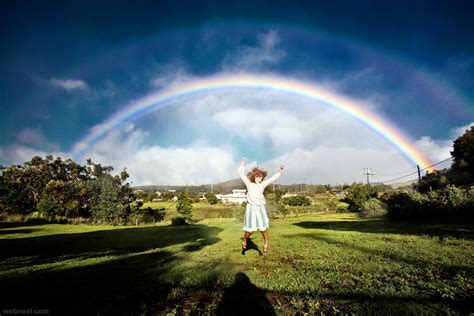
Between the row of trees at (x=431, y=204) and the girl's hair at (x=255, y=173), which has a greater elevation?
the girl's hair at (x=255, y=173)

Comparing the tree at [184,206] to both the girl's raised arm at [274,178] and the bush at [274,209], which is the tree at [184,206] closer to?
the bush at [274,209]

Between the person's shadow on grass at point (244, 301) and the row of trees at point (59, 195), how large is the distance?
52702mm

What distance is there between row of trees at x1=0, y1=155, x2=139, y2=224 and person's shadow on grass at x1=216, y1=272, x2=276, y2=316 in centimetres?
5270

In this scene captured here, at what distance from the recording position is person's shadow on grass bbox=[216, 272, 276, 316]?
3.81m

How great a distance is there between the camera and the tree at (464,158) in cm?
4428

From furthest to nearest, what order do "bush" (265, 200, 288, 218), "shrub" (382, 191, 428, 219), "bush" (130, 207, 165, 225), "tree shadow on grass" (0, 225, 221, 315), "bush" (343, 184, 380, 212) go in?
"bush" (343, 184, 380, 212) → "bush" (130, 207, 165, 225) → "bush" (265, 200, 288, 218) → "shrub" (382, 191, 428, 219) → "tree shadow on grass" (0, 225, 221, 315)

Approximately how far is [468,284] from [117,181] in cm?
6493

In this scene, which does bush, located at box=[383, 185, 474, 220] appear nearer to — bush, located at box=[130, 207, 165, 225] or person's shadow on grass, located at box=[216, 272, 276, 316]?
person's shadow on grass, located at box=[216, 272, 276, 316]

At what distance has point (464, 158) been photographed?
158 ft

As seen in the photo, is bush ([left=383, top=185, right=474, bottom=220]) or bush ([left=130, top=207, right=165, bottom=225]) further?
bush ([left=130, top=207, right=165, bottom=225])

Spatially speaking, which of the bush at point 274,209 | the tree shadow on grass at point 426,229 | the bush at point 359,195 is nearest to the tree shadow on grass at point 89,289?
the tree shadow on grass at point 426,229

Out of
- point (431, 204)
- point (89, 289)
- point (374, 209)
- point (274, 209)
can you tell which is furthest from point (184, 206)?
point (89, 289)

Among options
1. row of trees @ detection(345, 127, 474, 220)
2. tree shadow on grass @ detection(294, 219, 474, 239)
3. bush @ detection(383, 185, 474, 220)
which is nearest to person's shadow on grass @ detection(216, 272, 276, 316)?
tree shadow on grass @ detection(294, 219, 474, 239)

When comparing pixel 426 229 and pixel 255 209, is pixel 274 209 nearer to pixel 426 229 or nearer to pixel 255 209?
pixel 426 229
